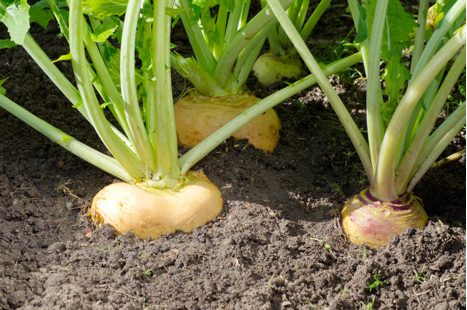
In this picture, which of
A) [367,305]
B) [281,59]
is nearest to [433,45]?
[367,305]

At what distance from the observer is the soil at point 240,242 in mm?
1704

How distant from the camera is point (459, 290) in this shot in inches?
67.4

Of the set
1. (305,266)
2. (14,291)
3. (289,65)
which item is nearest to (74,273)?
(14,291)

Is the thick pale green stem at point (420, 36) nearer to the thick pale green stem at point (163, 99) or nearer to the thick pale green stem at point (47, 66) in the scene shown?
the thick pale green stem at point (163, 99)

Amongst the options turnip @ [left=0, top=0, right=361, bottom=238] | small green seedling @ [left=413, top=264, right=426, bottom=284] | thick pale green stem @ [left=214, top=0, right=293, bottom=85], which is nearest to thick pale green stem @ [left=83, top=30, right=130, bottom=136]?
turnip @ [left=0, top=0, right=361, bottom=238]

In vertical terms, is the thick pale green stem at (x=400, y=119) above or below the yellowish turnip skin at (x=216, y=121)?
above

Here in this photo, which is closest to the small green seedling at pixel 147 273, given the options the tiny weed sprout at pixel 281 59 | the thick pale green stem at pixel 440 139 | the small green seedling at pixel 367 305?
the small green seedling at pixel 367 305

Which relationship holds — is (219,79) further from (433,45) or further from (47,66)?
(433,45)

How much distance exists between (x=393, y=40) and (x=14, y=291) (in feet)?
4.80

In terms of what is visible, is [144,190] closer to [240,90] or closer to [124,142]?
[124,142]

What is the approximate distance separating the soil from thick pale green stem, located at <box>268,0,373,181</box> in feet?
0.78

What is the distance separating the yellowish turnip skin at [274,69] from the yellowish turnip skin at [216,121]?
459 mm

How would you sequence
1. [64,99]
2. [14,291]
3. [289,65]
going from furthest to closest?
1. [289,65]
2. [64,99]
3. [14,291]

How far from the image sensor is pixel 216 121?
2.32 meters
